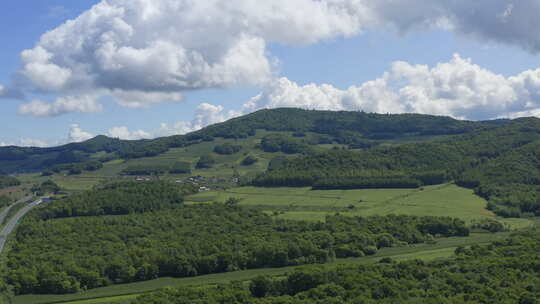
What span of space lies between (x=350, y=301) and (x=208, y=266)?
46.2 m

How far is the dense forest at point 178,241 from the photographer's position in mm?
107562

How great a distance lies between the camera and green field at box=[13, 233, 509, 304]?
96438 millimetres

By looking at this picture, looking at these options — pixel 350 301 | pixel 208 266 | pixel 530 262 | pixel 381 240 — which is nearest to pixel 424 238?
pixel 381 240

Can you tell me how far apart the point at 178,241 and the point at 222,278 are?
2545 centimetres

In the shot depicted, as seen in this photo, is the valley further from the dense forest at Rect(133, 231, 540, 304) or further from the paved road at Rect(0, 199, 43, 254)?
the dense forest at Rect(133, 231, 540, 304)

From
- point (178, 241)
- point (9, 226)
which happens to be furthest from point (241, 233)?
point (9, 226)

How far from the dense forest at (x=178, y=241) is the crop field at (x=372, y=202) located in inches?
450

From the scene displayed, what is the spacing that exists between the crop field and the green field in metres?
22.6

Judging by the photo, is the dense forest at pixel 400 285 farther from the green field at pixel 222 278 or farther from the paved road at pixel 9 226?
the paved road at pixel 9 226

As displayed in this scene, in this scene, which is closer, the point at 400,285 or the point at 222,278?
the point at 400,285

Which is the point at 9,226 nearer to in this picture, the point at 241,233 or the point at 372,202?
the point at 241,233

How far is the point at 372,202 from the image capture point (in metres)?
173

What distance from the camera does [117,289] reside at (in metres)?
102

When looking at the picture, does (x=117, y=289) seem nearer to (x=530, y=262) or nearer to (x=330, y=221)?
(x=330, y=221)
